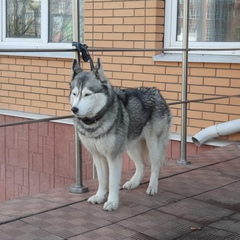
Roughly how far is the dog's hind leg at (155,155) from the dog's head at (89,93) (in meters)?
0.83

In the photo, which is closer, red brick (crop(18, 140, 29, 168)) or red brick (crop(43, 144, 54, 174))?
red brick (crop(43, 144, 54, 174))

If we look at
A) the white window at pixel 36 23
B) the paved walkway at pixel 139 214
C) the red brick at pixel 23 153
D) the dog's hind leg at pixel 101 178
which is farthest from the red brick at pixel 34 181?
the dog's hind leg at pixel 101 178

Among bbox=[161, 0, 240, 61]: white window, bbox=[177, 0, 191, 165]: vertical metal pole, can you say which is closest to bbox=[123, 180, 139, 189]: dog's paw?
bbox=[177, 0, 191, 165]: vertical metal pole

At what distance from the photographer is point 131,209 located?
172 inches

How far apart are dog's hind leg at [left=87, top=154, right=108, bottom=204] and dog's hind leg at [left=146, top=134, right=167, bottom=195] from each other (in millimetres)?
436

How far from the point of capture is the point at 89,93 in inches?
159

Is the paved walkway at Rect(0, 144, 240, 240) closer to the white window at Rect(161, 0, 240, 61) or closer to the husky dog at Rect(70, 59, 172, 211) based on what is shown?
the husky dog at Rect(70, 59, 172, 211)

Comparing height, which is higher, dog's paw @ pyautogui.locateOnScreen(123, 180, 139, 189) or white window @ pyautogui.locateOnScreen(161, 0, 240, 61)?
white window @ pyautogui.locateOnScreen(161, 0, 240, 61)

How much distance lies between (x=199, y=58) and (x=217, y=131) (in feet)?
2.85

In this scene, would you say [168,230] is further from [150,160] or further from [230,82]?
[230,82]

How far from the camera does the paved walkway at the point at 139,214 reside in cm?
386

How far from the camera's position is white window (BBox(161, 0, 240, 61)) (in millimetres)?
6830

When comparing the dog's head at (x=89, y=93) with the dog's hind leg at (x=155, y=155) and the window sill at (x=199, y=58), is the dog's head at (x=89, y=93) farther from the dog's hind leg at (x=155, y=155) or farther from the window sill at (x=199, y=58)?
the window sill at (x=199, y=58)

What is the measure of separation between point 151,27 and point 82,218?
3504 mm
